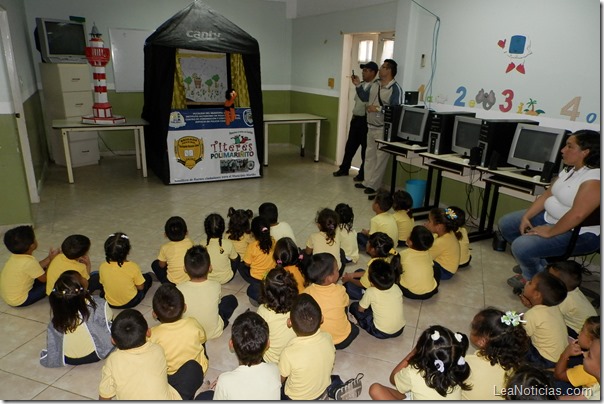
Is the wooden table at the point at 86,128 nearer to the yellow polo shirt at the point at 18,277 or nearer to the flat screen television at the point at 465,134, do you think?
the yellow polo shirt at the point at 18,277

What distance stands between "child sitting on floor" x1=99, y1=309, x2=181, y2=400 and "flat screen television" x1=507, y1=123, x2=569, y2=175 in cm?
346

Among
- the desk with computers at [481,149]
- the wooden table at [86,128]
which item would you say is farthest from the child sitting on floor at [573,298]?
the wooden table at [86,128]

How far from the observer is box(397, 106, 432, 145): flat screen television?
16.1ft

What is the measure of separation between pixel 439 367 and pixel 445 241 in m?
1.79

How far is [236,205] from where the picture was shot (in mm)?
5152

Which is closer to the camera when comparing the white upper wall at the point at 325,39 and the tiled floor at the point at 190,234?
the tiled floor at the point at 190,234

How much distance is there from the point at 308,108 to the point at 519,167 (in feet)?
15.3

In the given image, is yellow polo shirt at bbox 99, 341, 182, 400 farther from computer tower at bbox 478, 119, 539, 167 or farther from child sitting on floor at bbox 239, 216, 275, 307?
computer tower at bbox 478, 119, 539, 167

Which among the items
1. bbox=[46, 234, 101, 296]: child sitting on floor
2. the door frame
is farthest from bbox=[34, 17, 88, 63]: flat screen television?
bbox=[46, 234, 101, 296]: child sitting on floor

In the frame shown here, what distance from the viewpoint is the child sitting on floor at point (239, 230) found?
3412 millimetres

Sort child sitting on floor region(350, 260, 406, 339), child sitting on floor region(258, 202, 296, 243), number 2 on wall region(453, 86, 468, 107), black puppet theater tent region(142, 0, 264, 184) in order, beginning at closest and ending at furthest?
1. child sitting on floor region(350, 260, 406, 339)
2. child sitting on floor region(258, 202, 296, 243)
3. number 2 on wall region(453, 86, 468, 107)
4. black puppet theater tent region(142, 0, 264, 184)

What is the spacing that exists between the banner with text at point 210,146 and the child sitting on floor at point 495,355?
474 centimetres

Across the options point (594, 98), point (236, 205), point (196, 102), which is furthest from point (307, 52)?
point (594, 98)

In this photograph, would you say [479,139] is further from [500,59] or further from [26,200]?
[26,200]
